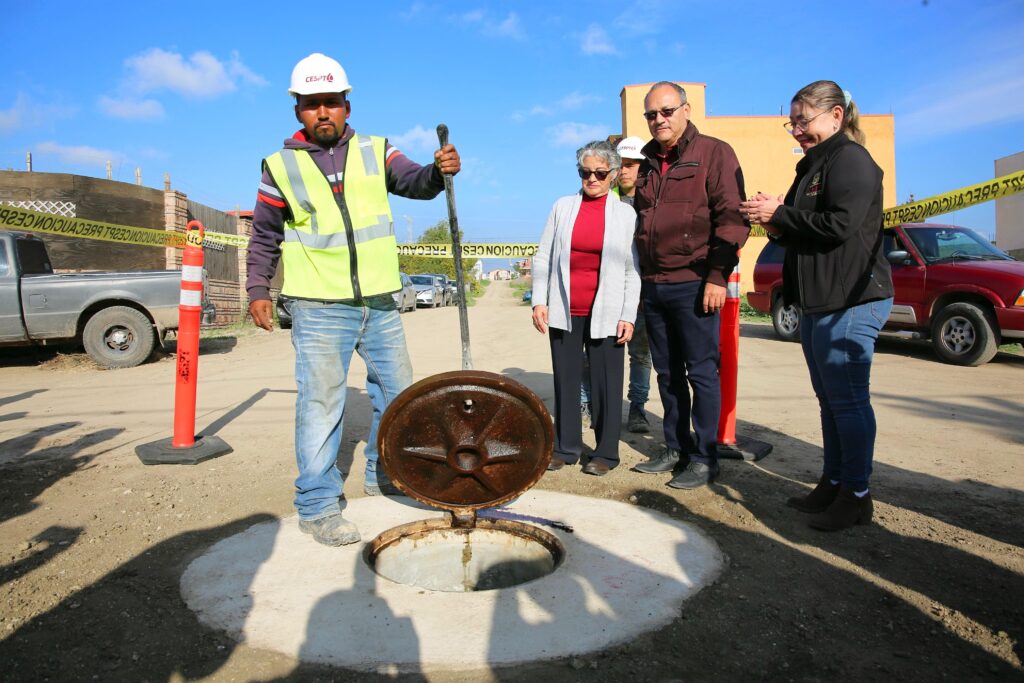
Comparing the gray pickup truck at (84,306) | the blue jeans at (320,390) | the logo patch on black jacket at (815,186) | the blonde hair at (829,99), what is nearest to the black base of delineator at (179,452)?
the blue jeans at (320,390)

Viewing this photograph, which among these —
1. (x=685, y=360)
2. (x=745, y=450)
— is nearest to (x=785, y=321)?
(x=745, y=450)

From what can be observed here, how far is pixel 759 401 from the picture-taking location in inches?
288

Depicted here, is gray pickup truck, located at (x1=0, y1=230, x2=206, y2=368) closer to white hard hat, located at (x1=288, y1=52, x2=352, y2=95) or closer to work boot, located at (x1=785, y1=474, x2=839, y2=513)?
white hard hat, located at (x1=288, y1=52, x2=352, y2=95)

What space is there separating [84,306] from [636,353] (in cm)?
855

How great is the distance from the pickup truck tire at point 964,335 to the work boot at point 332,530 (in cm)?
928

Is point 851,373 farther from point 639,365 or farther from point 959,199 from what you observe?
point 959,199

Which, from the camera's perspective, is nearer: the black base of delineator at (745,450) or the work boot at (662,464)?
the work boot at (662,464)

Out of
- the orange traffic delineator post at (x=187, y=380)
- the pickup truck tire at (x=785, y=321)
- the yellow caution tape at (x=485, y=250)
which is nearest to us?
the orange traffic delineator post at (x=187, y=380)

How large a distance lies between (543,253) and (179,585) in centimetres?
298

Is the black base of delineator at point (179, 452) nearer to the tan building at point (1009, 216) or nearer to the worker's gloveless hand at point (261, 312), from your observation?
the worker's gloveless hand at point (261, 312)

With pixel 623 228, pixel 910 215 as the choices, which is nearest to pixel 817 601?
pixel 623 228

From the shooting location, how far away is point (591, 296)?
15.5 feet

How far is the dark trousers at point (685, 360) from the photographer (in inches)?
172

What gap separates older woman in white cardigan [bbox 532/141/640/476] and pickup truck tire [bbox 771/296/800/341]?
929cm
